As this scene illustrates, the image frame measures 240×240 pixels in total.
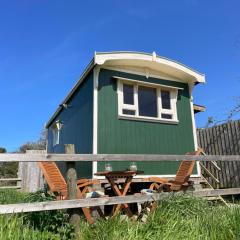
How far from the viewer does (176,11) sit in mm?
9508

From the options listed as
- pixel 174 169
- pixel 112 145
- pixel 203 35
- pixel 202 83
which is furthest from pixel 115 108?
pixel 203 35

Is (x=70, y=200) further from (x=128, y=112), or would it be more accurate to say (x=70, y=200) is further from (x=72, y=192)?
(x=128, y=112)

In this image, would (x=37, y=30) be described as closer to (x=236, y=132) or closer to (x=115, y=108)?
(x=115, y=108)

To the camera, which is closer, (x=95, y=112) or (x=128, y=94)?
(x=95, y=112)

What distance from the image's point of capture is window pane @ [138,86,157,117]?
920 centimetres

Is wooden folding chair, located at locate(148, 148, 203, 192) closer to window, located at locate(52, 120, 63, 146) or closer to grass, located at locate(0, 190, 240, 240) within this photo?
grass, located at locate(0, 190, 240, 240)

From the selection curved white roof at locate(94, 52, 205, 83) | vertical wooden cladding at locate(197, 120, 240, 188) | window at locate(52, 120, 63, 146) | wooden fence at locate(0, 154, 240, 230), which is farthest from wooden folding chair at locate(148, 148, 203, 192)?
window at locate(52, 120, 63, 146)

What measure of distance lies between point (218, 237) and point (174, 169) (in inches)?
201

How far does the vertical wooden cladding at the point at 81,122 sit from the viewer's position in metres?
8.60

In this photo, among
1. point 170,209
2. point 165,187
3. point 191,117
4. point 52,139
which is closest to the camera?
point 170,209

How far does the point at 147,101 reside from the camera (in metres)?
9.36

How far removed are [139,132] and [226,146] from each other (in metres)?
3.92

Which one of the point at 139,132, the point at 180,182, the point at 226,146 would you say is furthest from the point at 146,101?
the point at 226,146

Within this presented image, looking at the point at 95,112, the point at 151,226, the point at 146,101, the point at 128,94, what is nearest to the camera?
the point at 151,226
